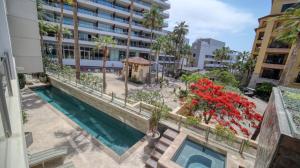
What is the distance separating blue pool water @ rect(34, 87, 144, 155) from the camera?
9031 mm

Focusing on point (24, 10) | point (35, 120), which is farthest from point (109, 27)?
point (24, 10)

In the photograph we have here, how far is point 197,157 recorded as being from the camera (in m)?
6.94

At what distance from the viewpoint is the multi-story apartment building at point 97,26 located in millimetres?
29391

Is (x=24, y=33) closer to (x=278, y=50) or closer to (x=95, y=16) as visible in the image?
(x=95, y=16)

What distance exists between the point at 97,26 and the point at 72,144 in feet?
111

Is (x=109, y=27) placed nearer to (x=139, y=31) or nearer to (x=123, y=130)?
(x=139, y=31)

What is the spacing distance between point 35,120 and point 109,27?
33080mm

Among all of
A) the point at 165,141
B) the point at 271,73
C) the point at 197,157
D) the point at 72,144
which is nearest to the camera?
the point at 197,157

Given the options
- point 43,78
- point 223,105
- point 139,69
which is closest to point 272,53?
point 139,69

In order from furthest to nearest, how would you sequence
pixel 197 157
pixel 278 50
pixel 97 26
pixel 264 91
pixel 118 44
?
pixel 118 44, pixel 97 26, pixel 278 50, pixel 264 91, pixel 197 157

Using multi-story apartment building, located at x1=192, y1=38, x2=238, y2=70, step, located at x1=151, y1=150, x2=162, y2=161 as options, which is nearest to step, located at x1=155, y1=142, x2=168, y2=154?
step, located at x1=151, y1=150, x2=162, y2=161

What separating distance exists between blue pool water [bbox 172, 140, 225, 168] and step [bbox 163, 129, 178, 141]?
0.70m

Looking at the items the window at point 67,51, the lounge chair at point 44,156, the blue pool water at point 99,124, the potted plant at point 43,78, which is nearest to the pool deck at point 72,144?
the lounge chair at point 44,156

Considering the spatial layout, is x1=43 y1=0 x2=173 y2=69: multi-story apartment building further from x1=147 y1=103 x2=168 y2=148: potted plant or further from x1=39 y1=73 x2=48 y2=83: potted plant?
x1=147 y1=103 x2=168 y2=148: potted plant
